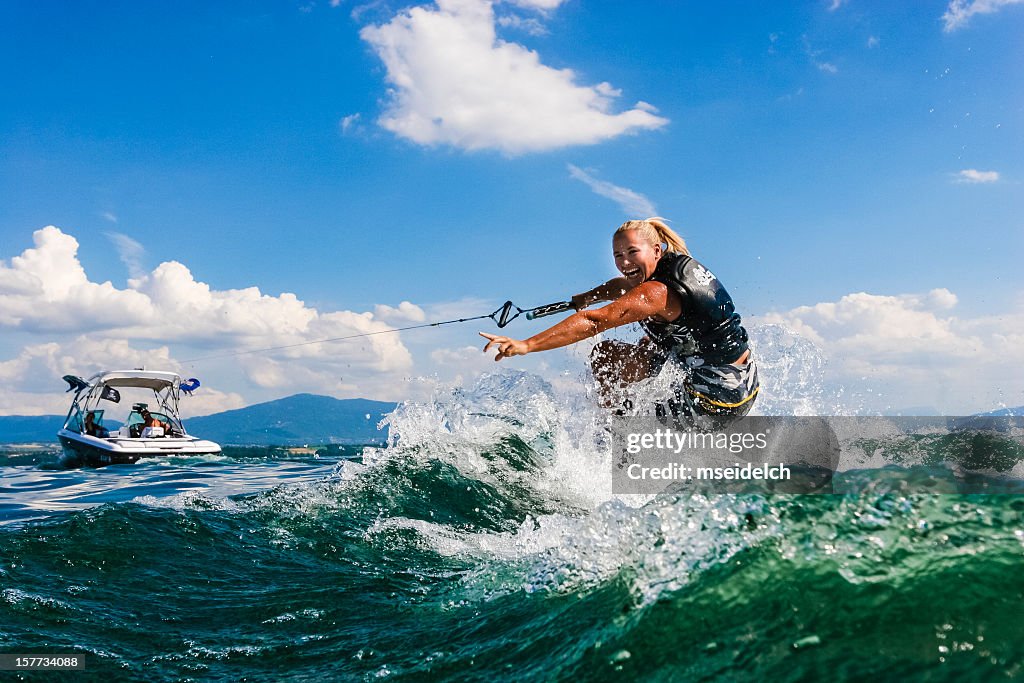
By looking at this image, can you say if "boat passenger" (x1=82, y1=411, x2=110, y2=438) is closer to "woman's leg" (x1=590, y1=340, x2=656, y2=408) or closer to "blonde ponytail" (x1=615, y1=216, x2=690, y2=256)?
"woman's leg" (x1=590, y1=340, x2=656, y2=408)

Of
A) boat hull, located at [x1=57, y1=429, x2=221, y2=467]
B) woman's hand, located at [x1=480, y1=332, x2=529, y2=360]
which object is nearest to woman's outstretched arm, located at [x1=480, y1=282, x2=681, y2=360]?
woman's hand, located at [x1=480, y1=332, x2=529, y2=360]

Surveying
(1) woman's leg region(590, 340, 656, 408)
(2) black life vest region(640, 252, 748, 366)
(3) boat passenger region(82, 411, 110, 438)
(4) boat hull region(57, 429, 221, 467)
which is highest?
(2) black life vest region(640, 252, 748, 366)

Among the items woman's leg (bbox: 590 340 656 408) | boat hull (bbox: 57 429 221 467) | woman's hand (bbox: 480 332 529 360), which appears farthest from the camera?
boat hull (bbox: 57 429 221 467)

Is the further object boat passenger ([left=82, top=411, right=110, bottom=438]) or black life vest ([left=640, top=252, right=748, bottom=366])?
boat passenger ([left=82, top=411, right=110, bottom=438])

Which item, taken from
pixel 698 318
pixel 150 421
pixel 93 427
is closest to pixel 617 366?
pixel 698 318

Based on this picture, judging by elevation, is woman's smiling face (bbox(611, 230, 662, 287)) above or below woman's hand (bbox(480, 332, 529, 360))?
above

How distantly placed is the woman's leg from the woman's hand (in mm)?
1497

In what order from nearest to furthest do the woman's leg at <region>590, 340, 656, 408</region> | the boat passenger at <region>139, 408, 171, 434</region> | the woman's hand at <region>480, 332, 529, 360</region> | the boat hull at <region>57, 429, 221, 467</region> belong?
the woman's hand at <region>480, 332, 529, 360</region> < the woman's leg at <region>590, 340, 656, 408</region> < the boat hull at <region>57, 429, 221, 467</region> < the boat passenger at <region>139, 408, 171, 434</region>

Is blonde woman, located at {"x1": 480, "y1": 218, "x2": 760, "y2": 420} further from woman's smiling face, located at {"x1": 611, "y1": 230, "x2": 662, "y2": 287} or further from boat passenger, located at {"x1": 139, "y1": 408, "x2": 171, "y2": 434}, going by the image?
boat passenger, located at {"x1": 139, "y1": 408, "x2": 171, "y2": 434}

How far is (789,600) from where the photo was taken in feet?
8.72

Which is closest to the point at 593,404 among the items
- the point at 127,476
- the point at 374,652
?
the point at 374,652

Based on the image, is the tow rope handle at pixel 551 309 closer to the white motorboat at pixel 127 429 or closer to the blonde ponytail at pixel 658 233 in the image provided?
the blonde ponytail at pixel 658 233

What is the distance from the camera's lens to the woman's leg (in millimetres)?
5980

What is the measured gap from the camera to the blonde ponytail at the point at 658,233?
17.7ft
